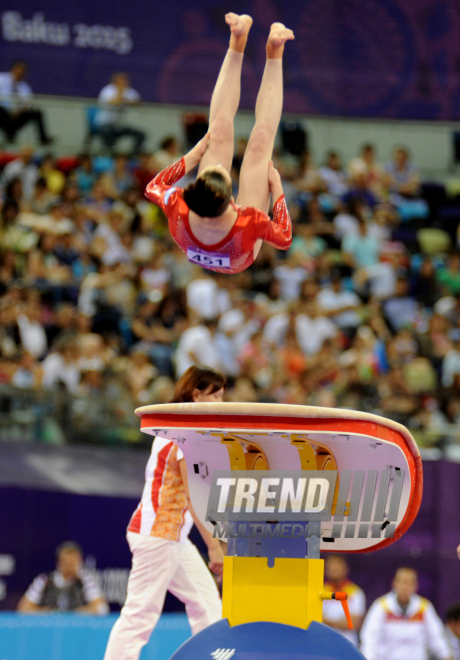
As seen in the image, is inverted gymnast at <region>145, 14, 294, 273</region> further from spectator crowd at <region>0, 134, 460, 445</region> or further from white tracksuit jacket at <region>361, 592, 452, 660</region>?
white tracksuit jacket at <region>361, 592, 452, 660</region>

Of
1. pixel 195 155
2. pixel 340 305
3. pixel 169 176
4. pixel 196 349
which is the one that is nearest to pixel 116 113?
pixel 340 305

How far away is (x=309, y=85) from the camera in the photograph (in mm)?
13031

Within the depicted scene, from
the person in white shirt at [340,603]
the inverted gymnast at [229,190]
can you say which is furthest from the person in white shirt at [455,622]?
the inverted gymnast at [229,190]

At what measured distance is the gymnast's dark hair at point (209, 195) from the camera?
363 cm

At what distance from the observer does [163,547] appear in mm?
3615

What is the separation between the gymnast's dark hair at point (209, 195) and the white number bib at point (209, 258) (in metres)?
0.24

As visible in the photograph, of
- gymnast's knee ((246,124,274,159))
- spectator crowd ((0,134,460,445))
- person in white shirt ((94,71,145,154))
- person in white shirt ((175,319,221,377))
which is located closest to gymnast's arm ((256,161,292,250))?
gymnast's knee ((246,124,274,159))

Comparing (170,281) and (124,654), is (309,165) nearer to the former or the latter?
(170,281)

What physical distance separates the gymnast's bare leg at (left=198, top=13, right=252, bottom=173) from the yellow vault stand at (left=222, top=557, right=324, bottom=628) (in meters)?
2.15

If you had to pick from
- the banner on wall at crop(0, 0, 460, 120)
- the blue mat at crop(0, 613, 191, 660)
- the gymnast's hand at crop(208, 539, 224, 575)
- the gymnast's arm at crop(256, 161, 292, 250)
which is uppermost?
the banner on wall at crop(0, 0, 460, 120)

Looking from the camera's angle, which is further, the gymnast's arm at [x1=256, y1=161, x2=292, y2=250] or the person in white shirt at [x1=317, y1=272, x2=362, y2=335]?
the person in white shirt at [x1=317, y1=272, x2=362, y2=335]

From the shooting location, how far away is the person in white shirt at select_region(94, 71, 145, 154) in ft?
37.2

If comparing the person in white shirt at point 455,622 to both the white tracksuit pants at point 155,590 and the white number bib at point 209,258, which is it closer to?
the white tracksuit pants at point 155,590

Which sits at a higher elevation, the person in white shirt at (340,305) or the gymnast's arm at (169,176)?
the gymnast's arm at (169,176)
